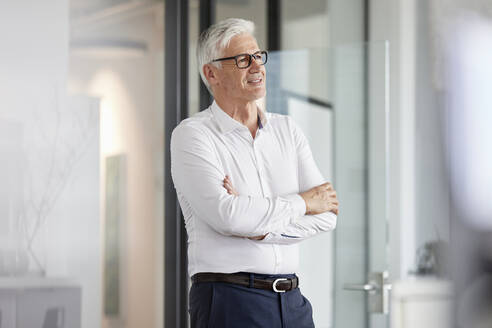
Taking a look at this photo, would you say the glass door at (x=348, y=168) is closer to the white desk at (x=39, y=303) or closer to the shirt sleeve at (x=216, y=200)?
the white desk at (x=39, y=303)

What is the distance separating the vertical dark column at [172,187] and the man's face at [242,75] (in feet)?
3.46

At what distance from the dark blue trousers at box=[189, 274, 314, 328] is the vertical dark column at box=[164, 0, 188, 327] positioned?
1.18m

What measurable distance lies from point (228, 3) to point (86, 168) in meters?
1.27

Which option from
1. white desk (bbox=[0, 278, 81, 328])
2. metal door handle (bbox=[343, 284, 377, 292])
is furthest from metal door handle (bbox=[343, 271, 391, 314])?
white desk (bbox=[0, 278, 81, 328])

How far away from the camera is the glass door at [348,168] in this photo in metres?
2.97

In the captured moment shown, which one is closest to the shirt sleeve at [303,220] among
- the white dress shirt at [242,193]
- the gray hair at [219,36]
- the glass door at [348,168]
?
the white dress shirt at [242,193]

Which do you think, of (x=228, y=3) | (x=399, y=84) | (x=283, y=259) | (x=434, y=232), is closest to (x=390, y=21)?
(x=399, y=84)

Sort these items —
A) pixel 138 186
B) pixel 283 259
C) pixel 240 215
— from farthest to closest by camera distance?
pixel 138 186 < pixel 283 259 < pixel 240 215

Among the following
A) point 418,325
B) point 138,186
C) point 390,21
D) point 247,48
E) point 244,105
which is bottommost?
point 418,325

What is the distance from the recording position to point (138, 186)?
2.90 metres

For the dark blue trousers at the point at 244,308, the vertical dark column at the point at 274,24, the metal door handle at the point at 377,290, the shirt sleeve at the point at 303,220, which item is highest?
the vertical dark column at the point at 274,24

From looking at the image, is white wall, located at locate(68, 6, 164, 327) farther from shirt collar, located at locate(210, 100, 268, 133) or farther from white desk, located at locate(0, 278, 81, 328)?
shirt collar, located at locate(210, 100, 268, 133)

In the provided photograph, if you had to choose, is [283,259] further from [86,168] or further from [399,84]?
[399,84]

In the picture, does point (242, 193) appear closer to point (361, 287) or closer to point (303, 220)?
point (303, 220)
